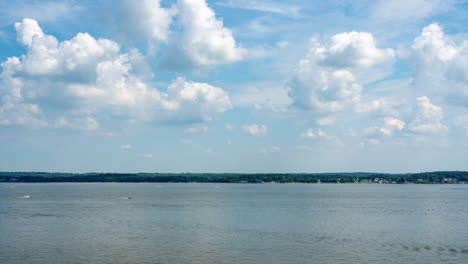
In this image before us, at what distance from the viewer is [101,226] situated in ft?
202

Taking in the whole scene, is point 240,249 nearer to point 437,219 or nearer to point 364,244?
point 364,244

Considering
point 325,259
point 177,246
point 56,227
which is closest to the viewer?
point 325,259

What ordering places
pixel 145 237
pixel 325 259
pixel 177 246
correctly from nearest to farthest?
1. pixel 325 259
2. pixel 177 246
3. pixel 145 237

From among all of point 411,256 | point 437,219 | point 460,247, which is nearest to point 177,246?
point 411,256

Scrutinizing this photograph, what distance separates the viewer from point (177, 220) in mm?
69500

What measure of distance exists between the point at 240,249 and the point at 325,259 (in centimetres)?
876

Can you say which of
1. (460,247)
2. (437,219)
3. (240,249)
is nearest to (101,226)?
(240,249)

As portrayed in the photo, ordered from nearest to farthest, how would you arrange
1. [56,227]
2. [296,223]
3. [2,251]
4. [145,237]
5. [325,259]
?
1. [325,259]
2. [2,251]
3. [145,237]
4. [56,227]
5. [296,223]

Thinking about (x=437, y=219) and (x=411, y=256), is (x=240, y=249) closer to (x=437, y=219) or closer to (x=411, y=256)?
(x=411, y=256)

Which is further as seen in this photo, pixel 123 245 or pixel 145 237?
pixel 145 237

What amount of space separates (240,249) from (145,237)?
12990 millimetres

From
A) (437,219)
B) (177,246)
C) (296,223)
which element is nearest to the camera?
(177,246)

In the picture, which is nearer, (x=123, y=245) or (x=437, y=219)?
(x=123, y=245)

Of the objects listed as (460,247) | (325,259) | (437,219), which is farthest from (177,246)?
(437,219)
